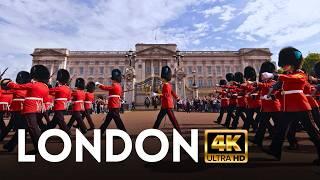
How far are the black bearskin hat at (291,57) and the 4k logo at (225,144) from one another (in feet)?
7.10

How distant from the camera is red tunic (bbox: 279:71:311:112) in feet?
19.5

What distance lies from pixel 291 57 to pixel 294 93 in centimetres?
75

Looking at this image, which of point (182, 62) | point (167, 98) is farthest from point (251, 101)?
point (182, 62)

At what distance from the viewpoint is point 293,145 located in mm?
7496

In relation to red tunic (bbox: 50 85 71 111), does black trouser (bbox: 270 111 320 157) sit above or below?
below

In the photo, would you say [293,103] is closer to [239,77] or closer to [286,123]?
[286,123]

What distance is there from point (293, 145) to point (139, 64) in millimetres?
68864

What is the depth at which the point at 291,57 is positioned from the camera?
638 cm

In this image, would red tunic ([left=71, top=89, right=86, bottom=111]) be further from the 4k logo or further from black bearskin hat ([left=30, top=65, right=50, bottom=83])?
the 4k logo

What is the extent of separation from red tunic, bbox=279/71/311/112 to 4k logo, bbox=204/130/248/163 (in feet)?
4.97

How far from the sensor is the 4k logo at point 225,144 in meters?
4.92

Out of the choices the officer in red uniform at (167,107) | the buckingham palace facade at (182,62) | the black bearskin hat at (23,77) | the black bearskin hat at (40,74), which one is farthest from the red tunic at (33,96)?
the buckingham palace facade at (182,62)

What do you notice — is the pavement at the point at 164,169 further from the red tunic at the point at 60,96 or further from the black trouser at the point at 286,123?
the red tunic at the point at 60,96

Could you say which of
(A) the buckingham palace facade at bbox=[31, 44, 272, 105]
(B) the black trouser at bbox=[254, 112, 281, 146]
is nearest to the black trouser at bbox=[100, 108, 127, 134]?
(B) the black trouser at bbox=[254, 112, 281, 146]
